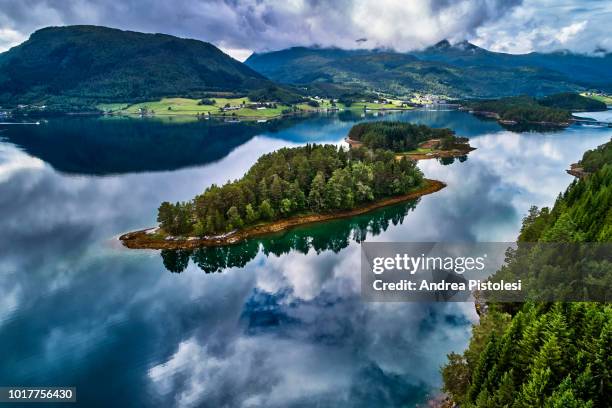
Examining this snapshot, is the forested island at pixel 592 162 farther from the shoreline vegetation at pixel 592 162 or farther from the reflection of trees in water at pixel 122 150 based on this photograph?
the reflection of trees in water at pixel 122 150

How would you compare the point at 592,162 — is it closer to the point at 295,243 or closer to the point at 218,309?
the point at 295,243

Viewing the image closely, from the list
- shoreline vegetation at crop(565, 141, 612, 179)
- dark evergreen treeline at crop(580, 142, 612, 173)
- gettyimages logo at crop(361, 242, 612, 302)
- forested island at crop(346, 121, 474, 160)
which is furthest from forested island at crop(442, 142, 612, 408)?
forested island at crop(346, 121, 474, 160)

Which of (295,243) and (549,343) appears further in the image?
(295,243)

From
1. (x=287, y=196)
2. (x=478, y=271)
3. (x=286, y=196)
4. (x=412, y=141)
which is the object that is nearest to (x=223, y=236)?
(x=286, y=196)

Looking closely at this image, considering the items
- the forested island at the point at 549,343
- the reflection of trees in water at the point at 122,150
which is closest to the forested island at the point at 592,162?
the forested island at the point at 549,343

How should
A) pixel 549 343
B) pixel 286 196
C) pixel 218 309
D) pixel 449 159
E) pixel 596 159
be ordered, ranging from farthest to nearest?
pixel 449 159 → pixel 596 159 → pixel 286 196 → pixel 218 309 → pixel 549 343

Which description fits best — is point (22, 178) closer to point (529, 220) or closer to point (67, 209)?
point (67, 209)

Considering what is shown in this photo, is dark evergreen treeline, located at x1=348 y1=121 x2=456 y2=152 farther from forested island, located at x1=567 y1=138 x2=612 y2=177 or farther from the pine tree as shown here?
the pine tree

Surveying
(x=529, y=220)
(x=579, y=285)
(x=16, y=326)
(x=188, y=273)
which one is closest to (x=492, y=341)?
(x=579, y=285)
